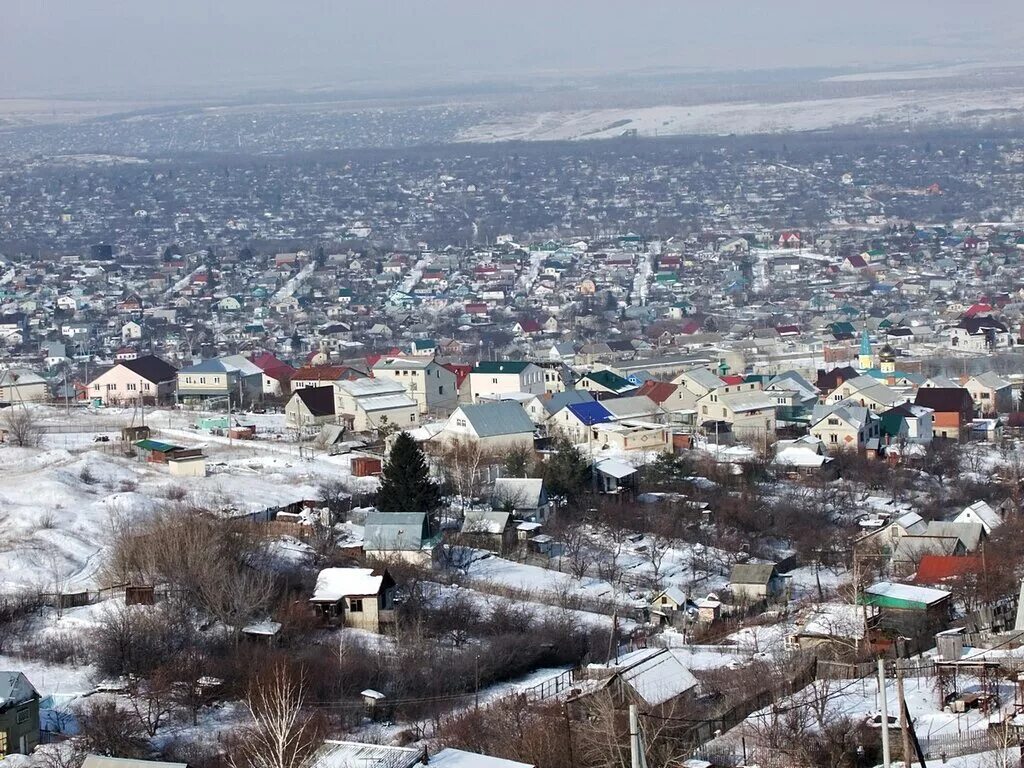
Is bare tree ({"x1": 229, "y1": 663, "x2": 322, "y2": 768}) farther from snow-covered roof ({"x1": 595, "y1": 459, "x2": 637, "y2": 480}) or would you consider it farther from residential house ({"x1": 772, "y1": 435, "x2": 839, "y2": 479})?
residential house ({"x1": 772, "y1": 435, "x2": 839, "y2": 479})

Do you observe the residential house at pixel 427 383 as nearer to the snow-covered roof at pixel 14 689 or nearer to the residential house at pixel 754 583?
the residential house at pixel 754 583

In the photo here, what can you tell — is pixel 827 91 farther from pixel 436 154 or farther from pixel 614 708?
pixel 614 708

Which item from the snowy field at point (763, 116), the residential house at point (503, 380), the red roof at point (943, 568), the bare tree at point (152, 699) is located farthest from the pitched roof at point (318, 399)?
the snowy field at point (763, 116)

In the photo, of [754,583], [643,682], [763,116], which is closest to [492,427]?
[754,583]

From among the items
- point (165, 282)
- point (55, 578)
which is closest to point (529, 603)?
point (55, 578)

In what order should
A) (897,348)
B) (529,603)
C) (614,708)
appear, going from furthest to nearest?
1. (897,348)
2. (529,603)
3. (614,708)

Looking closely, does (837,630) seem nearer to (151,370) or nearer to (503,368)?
(503,368)

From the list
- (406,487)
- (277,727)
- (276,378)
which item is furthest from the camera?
(276,378)
